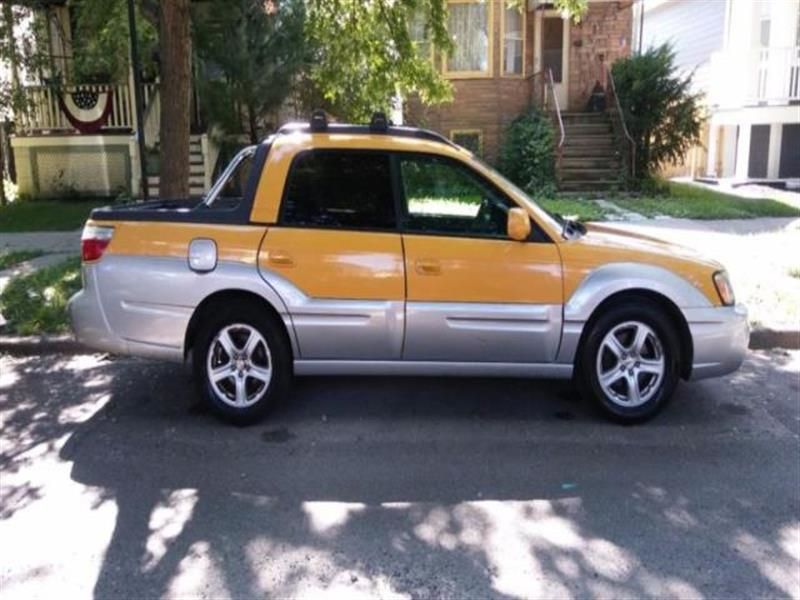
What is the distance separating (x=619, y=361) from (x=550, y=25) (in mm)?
17616

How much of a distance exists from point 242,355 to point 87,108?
13.9 metres

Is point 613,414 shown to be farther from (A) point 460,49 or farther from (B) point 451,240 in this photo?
(A) point 460,49

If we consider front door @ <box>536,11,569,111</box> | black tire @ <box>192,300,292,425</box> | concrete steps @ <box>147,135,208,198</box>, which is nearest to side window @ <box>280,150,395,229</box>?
black tire @ <box>192,300,292,425</box>

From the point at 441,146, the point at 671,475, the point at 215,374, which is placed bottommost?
the point at 671,475

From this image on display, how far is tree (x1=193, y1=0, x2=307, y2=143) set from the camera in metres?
14.9

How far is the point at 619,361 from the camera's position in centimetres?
497

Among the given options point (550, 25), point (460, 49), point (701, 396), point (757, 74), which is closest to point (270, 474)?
point (701, 396)

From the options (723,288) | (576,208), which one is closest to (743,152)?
(576,208)

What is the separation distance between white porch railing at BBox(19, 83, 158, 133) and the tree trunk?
9141 millimetres

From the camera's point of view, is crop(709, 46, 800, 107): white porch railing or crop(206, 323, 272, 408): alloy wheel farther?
crop(709, 46, 800, 107): white porch railing

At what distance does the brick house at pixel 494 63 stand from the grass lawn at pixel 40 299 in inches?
470

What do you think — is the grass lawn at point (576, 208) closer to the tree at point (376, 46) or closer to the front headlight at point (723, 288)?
the tree at point (376, 46)

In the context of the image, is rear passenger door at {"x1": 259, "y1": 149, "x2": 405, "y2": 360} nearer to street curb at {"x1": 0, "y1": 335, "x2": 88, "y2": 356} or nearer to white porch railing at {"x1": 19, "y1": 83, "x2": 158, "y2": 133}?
street curb at {"x1": 0, "y1": 335, "x2": 88, "y2": 356}

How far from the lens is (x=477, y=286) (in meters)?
4.86
